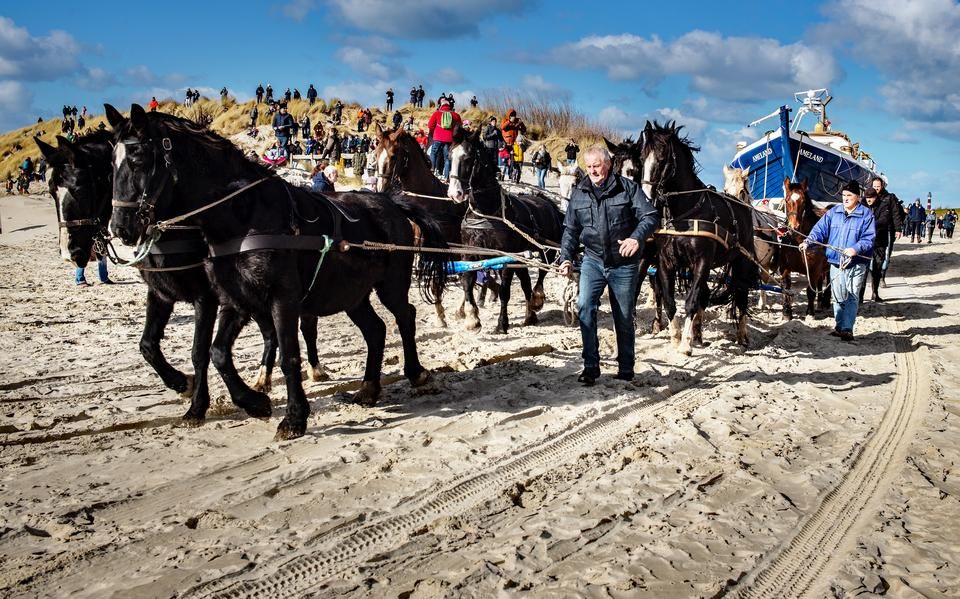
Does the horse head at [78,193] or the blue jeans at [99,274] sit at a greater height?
the horse head at [78,193]

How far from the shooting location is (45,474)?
456cm

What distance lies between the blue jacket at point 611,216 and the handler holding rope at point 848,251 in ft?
13.2

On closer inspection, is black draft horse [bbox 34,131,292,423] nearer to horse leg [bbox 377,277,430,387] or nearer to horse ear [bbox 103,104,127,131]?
horse ear [bbox 103,104,127,131]

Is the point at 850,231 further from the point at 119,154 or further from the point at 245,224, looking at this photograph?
the point at 119,154

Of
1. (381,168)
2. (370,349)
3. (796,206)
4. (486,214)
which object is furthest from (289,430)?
(796,206)

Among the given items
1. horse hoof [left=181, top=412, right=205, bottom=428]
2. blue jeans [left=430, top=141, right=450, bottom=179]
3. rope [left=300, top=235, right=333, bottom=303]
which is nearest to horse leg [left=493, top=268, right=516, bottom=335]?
blue jeans [left=430, top=141, right=450, bottom=179]

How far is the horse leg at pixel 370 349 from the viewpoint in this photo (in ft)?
20.6

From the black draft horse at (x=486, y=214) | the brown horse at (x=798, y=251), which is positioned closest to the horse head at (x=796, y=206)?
the brown horse at (x=798, y=251)

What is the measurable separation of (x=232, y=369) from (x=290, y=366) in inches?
20.2

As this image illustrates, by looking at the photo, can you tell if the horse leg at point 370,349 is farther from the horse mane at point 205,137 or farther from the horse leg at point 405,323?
the horse mane at point 205,137

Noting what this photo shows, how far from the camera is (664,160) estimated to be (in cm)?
841

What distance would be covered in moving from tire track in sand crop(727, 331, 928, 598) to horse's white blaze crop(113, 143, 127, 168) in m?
4.50

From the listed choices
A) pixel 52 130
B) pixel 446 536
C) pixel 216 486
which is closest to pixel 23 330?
pixel 216 486

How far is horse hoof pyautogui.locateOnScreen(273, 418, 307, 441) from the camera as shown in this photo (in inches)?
208
